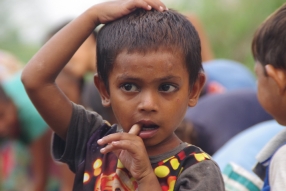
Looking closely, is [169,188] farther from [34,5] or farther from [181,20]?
[34,5]

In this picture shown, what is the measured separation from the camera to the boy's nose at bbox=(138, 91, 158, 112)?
6.81 ft

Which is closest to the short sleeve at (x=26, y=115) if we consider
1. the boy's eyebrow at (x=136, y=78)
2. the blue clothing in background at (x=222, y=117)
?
the blue clothing in background at (x=222, y=117)

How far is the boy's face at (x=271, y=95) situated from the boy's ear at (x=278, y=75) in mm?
26

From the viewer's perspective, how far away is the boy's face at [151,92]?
6.91 ft

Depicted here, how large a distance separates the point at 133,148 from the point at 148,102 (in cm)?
16

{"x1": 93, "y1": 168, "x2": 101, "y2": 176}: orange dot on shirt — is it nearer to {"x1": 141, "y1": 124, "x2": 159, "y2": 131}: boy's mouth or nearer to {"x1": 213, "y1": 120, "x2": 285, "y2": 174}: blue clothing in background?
{"x1": 141, "y1": 124, "x2": 159, "y2": 131}: boy's mouth

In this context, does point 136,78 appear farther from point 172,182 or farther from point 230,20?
point 230,20

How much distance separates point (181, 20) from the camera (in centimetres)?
224

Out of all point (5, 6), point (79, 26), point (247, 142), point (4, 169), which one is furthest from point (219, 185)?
point (5, 6)

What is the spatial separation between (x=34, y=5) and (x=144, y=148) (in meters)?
15.3

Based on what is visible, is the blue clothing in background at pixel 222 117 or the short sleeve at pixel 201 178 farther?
the blue clothing in background at pixel 222 117

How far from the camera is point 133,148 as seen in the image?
6.75 ft

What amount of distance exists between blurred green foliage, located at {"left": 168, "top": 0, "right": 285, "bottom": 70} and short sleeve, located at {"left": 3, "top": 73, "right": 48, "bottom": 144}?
3.95 meters

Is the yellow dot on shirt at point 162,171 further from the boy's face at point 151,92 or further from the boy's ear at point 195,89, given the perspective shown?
the boy's ear at point 195,89
